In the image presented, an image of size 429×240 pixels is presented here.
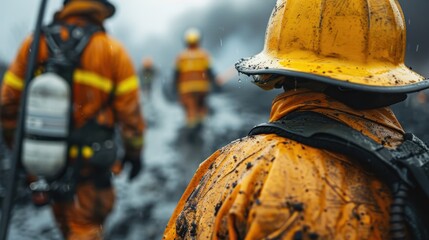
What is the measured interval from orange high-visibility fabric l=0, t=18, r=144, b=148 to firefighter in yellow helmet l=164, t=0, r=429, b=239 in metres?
2.37

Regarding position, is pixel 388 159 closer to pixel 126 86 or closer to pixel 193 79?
pixel 126 86

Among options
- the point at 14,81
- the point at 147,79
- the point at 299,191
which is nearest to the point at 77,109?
the point at 14,81

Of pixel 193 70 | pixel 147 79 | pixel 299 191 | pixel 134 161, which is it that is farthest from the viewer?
pixel 147 79

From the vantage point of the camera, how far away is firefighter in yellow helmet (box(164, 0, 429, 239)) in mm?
1239

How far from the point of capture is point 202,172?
1.73m

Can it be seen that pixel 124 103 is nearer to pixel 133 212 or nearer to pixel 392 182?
pixel 133 212

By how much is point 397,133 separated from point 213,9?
Answer: 20.2 meters

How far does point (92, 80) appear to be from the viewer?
3.82 m

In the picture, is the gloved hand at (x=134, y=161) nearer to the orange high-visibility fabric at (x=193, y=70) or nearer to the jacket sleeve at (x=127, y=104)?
the jacket sleeve at (x=127, y=104)

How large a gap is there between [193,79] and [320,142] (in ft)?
26.5

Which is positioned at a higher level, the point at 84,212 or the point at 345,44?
the point at 345,44

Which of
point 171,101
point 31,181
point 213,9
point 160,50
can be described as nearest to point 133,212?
point 31,181

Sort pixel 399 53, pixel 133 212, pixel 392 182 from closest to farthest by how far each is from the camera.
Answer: pixel 392 182
pixel 399 53
pixel 133 212

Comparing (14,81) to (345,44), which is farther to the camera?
(14,81)
